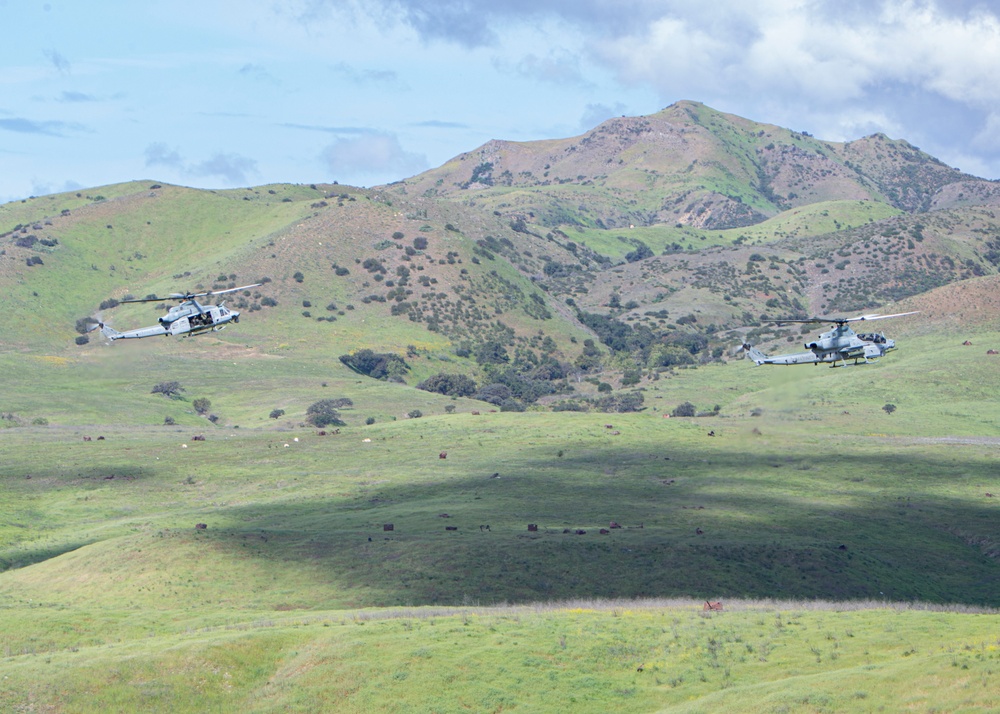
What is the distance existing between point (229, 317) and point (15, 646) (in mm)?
31452

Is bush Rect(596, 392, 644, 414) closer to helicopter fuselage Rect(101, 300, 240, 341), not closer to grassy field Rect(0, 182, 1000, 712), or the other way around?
grassy field Rect(0, 182, 1000, 712)

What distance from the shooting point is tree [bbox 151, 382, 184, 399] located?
163m

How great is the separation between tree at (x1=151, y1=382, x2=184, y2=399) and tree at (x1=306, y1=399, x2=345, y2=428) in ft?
68.3

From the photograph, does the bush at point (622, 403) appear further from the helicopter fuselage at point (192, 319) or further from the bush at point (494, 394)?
the helicopter fuselage at point (192, 319)

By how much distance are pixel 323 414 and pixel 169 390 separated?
92.6 feet

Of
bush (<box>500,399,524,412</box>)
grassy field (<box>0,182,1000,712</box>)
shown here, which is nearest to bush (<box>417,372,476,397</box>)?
bush (<box>500,399,524,412</box>)

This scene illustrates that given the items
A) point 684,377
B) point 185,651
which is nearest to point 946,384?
point 684,377

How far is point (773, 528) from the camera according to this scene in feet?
288

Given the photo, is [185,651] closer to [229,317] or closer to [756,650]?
[756,650]

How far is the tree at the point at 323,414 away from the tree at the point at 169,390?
68.3 ft

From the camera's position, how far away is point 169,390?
163875 mm

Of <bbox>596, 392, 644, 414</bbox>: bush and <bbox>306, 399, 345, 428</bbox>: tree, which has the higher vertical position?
<bbox>306, 399, 345, 428</bbox>: tree

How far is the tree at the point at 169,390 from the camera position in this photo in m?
163

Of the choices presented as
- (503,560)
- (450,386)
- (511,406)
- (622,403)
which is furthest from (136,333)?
(450,386)
